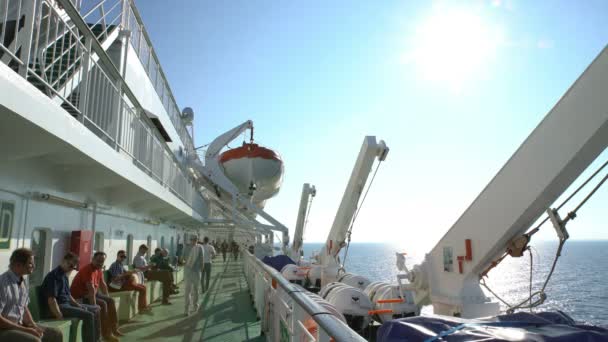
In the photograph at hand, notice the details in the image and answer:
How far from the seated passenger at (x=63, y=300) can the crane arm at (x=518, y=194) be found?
403cm

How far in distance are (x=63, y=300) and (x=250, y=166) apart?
1215cm

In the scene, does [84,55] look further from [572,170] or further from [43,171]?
[572,170]

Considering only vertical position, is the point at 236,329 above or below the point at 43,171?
below

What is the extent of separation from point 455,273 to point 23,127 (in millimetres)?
4729

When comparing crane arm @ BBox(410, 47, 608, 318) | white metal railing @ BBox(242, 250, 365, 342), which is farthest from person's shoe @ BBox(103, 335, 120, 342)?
crane arm @ BBox(410, 47, 608, 318)

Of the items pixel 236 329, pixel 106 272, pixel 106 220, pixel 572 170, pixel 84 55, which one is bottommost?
pixel 236 329

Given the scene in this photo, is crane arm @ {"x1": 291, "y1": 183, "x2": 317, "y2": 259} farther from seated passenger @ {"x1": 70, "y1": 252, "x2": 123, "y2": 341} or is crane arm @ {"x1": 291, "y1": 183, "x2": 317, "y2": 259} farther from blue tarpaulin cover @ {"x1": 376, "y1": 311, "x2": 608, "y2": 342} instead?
blue tarpaulin cover @ {"x1": 376, "y1": 311, "x2": 608, "y2": 342}

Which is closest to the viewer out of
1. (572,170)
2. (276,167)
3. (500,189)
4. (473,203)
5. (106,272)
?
(572,170)

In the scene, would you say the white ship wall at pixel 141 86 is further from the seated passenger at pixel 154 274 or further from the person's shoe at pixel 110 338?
the person's shoe at pixel 110 338

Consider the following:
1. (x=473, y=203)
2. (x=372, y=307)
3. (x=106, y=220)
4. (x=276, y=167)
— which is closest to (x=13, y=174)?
(x=106, y=220)

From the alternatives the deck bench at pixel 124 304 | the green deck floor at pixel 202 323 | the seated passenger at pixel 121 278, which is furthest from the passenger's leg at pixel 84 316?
the seated passenger at pixel 121 278

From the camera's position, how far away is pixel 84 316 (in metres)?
4.36

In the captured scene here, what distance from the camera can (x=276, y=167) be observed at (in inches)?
667

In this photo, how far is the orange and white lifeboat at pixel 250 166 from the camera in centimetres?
1648
